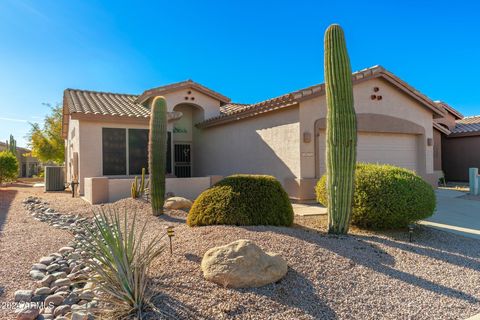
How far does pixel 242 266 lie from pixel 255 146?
968 cm

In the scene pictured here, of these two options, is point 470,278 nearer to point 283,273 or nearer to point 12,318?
point 283,273

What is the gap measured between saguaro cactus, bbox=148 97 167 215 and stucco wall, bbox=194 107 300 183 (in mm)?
4880

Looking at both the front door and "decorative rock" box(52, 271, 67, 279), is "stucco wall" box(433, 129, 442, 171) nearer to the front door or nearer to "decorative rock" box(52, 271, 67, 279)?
the front door

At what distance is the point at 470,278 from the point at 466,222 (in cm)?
453

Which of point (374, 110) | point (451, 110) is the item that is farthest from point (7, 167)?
point (451, 110)

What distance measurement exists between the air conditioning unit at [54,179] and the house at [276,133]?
306cm

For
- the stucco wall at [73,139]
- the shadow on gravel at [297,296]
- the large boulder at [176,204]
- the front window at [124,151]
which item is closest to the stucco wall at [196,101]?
the front window at [124,151]

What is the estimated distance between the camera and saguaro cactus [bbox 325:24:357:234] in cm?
604

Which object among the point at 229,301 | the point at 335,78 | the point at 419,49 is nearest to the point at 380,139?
the point at 419,49

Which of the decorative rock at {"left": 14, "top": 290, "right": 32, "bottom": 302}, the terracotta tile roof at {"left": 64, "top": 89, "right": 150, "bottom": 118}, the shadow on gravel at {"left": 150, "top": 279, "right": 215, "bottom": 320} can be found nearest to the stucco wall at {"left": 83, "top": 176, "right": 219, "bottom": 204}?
the terracotta tile roof at {"left": 64, "top": 89, "right": 150, "bottom": 118}

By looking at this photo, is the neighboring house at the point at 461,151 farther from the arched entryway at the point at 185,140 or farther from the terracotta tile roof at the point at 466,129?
the arched entryway at the point at 185,140

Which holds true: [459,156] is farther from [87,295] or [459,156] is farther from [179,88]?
[87,295]

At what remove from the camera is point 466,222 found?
831 centimetres

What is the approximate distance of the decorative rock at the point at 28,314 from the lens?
3358mm
